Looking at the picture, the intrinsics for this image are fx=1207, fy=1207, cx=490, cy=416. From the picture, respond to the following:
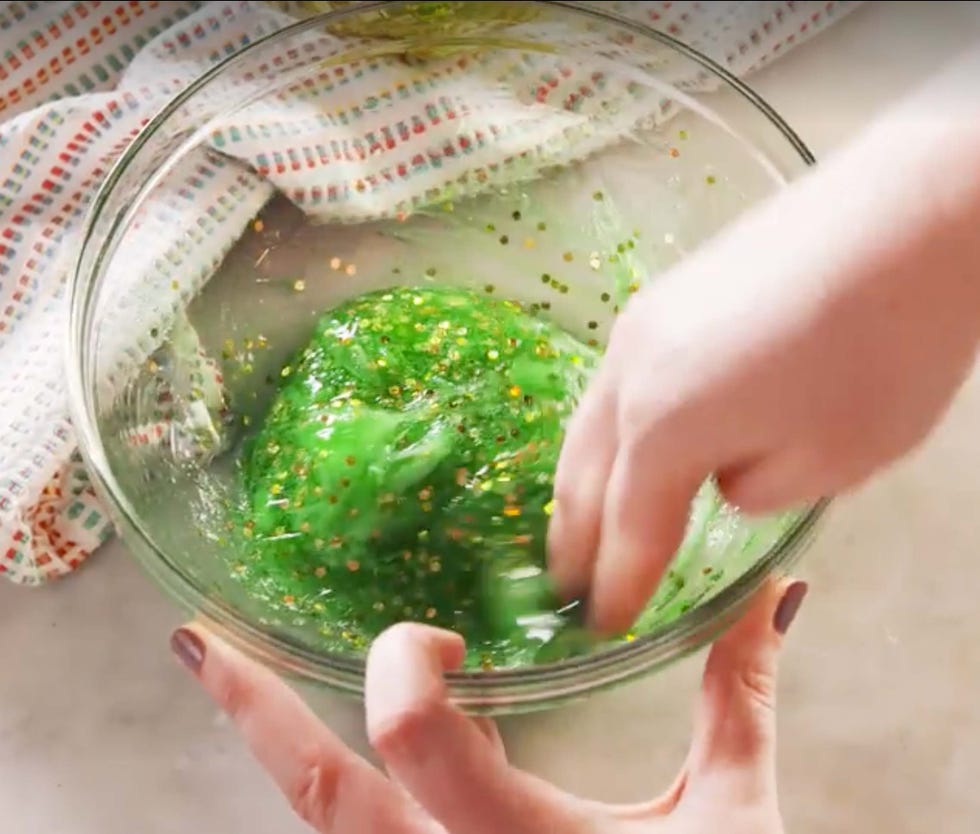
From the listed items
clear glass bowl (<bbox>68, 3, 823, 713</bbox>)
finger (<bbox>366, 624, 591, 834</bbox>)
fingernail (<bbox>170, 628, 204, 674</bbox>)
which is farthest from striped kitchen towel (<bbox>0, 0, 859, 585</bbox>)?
finger (<bbox>366, 624, 591, 834</bbox>)

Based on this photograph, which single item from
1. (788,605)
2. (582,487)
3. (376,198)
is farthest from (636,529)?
(376,198)

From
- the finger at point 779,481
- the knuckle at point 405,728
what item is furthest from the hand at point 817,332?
the knuckle at point 405,728

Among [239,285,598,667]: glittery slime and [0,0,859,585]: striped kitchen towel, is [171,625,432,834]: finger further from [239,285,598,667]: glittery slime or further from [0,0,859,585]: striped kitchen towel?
[0,0,859,585]: striped kitchen towel

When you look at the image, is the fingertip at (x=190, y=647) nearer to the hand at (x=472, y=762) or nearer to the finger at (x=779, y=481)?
the hand at (x=472, y=762)

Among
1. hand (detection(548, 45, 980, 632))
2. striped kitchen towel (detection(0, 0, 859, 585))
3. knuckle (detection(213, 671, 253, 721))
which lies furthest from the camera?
striped kitchen towel (detection(0, 0, 859, 585))

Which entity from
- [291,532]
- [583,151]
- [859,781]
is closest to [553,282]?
[583,151]

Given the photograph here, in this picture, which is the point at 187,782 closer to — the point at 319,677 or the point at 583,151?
the point at 319,677

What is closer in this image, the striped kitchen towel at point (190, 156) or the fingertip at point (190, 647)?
the fingertip at point (190, 647)
